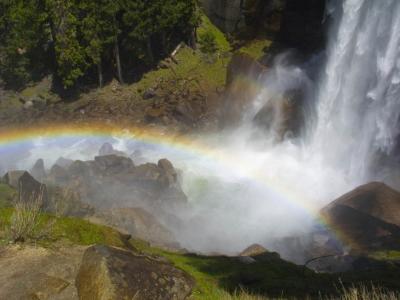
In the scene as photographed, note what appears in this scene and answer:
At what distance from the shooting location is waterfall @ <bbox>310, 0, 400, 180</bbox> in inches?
1363

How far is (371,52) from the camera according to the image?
124 feet

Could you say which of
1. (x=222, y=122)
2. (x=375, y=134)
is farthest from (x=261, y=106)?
(x=375, y=134)

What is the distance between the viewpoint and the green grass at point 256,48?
5523cm

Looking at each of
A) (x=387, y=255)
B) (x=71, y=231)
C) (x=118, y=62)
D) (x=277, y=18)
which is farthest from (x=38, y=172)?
(x=277, y=18)

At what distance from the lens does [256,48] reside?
5694 centimetres

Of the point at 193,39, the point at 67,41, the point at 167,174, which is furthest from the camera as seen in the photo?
the point at 193,39

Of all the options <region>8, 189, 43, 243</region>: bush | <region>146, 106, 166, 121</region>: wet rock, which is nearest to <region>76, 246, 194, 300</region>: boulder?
<region>8, 189, 43, 243</region>: bush

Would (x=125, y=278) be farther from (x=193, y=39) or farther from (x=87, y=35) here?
(x=193, y=39)

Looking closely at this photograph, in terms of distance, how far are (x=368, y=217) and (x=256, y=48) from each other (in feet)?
121

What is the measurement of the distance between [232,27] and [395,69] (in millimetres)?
31219

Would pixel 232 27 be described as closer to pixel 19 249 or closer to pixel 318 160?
pixel 318 160

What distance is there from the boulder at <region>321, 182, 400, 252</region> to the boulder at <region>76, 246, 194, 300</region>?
14379 mm

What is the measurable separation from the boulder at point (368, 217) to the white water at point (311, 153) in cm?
303

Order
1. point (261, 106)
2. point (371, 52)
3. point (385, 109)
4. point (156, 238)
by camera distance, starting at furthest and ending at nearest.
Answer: point (261, 106) < point (371, 52) < point (385, 109) < point (156, 238)
